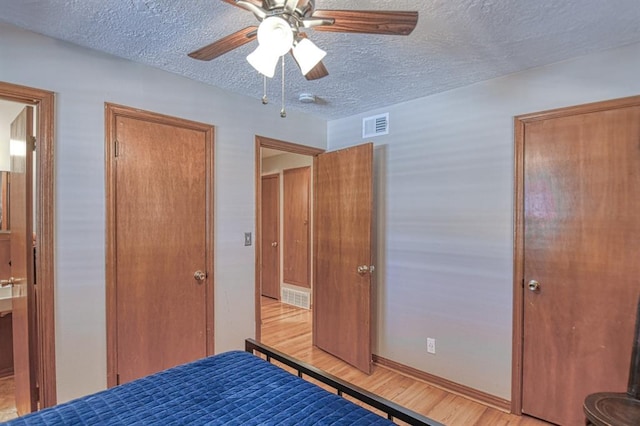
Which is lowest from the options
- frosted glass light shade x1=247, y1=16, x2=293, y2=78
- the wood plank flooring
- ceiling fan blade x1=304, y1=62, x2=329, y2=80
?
the wood plank flooring

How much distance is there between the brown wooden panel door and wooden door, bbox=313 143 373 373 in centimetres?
151

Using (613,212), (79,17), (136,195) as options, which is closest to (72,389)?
(136,195)

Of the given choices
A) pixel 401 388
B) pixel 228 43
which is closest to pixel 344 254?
pixel 401 388

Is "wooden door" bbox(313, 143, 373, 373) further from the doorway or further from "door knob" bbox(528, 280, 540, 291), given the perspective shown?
"door knob" bbox(528, 280, 540, 291)

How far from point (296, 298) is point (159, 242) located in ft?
10.1

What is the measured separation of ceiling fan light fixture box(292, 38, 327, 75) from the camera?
4.56 ft

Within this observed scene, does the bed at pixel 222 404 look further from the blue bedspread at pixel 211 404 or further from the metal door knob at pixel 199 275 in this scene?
the metal door knob at pixel 199 275

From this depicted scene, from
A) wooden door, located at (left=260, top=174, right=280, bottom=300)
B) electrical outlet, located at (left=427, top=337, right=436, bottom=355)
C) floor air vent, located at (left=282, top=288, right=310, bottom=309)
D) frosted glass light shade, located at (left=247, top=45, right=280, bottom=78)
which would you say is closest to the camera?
frosted glass light shade, located at (left=247, top=45, right=280, bottom=78)

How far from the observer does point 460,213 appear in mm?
2631

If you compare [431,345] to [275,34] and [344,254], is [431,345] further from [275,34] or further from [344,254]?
[275,34]

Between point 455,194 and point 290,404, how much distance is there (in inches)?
78.9

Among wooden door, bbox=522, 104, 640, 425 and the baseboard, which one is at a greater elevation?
wooden door, bbox=522, 104, 640, 425

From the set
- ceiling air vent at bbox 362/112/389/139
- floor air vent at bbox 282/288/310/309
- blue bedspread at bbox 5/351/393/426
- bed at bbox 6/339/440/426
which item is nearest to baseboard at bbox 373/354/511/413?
bed at bbox 6/339/440/426

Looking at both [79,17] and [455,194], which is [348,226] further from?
[79,17]
